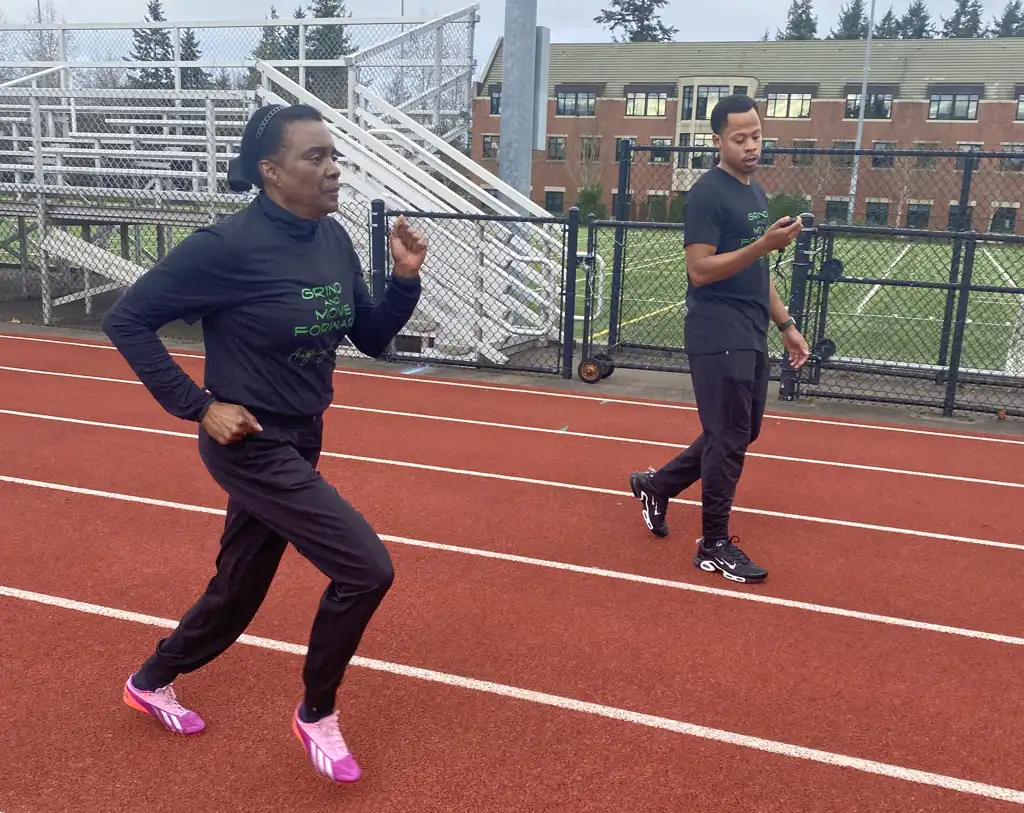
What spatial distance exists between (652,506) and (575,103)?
5014 cm

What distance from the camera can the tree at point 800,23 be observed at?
289 feet

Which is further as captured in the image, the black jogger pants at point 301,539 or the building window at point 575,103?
the building window at point 575,103

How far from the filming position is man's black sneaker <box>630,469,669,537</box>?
203 inches

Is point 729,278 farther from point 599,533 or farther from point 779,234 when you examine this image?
point 599,533

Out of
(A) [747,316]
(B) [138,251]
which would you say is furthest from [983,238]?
(B) [138,251]

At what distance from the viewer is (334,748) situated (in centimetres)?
291

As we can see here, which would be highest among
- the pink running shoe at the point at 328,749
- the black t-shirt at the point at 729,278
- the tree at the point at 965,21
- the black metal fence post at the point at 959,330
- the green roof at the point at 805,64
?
the tree at the point at 965,21

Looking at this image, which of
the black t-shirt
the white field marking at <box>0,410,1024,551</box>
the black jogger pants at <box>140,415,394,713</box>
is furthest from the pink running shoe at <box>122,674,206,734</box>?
the white field marking at <box>0,410,1024,551</box>

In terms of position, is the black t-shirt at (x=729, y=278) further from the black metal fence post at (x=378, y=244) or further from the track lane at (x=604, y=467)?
the black metal fence post at (x=378, y=244)

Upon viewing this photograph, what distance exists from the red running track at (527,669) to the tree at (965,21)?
98149mm

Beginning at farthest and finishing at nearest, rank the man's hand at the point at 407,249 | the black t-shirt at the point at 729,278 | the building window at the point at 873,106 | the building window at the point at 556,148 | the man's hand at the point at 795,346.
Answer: the building window at the point at 556,148
the building window at the point at 873,106
the man's hand at the point at 795,346
the black t-shirt at the point at 729,278
the man's hand at the point at 407,249

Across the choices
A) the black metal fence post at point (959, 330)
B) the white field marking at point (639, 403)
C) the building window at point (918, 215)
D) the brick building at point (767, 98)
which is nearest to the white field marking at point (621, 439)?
the white field marking at point (639, 403)

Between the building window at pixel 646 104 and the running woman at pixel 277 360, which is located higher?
the building window at pixel 646 104

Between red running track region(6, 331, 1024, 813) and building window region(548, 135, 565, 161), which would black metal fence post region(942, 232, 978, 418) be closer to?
red running track region(6, 331, 1024, 813)
